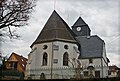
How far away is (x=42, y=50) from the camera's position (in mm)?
29188

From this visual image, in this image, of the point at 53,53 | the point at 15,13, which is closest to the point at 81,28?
the point at 53,53

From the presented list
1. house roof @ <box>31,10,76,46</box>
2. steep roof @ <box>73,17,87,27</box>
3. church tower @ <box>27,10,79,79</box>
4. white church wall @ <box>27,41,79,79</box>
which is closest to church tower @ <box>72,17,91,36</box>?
steep roof @ <box>73,17,87,27</box>

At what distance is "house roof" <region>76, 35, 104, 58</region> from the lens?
30.5m

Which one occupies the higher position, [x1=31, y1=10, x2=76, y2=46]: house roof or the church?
[x1=31, y1=10, x2=76, y2=46]: house roof

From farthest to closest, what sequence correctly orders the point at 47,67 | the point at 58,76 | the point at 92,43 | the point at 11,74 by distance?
the point at 92,43 → the point at 47,67 → the point at 58,76 → the point at 11,74

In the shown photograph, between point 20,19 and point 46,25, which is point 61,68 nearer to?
point 46,25

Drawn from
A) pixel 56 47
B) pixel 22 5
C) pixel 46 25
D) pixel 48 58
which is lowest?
pixel 48 58

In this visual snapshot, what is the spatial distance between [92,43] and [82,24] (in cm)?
829

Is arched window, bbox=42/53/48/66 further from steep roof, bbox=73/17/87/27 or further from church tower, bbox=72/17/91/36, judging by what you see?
steep roof, bbox=73/17/87/27

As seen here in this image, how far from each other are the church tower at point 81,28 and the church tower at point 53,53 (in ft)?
29.8

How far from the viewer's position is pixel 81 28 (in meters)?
39.7

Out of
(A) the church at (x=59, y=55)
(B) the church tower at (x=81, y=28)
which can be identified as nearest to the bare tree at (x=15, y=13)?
(A) the church at (x=59, y=55)

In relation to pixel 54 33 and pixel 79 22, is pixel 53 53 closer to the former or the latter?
pixel 54 33

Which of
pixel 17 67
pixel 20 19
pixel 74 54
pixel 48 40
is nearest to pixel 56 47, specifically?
pixel 48 40
